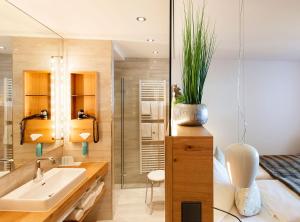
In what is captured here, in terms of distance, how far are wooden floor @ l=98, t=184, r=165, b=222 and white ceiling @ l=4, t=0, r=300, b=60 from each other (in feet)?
7.79

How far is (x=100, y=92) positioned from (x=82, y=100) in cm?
28

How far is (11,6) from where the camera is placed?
6.23ft

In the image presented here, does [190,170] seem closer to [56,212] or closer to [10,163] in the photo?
[56,212]

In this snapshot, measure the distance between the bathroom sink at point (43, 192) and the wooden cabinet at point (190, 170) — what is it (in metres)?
1.30

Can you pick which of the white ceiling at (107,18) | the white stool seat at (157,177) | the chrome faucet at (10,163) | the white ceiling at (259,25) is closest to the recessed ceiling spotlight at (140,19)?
the white ceiling at (107,18)

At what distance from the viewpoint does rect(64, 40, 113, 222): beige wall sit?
8.96 feet

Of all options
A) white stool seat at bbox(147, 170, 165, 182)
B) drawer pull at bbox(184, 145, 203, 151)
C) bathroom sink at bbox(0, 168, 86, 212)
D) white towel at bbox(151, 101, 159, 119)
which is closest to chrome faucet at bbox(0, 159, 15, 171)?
bathroom sink at bbox(0, 168, 86, 212)

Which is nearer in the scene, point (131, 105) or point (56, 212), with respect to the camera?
point (56, 212)

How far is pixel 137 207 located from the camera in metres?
3.10

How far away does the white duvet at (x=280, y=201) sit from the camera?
5.45 ft

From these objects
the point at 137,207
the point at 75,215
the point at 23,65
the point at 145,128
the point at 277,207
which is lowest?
the point at 137,207

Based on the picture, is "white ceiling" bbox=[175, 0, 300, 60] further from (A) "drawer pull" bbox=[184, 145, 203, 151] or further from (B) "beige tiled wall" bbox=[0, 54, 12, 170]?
(B) "beige tiled wall" bbox=[0, 54, 12, 170]

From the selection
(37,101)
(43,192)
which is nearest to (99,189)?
(43,192)

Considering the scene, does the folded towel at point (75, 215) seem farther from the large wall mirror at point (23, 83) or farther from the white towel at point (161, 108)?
the white towel at point (161, 108)
